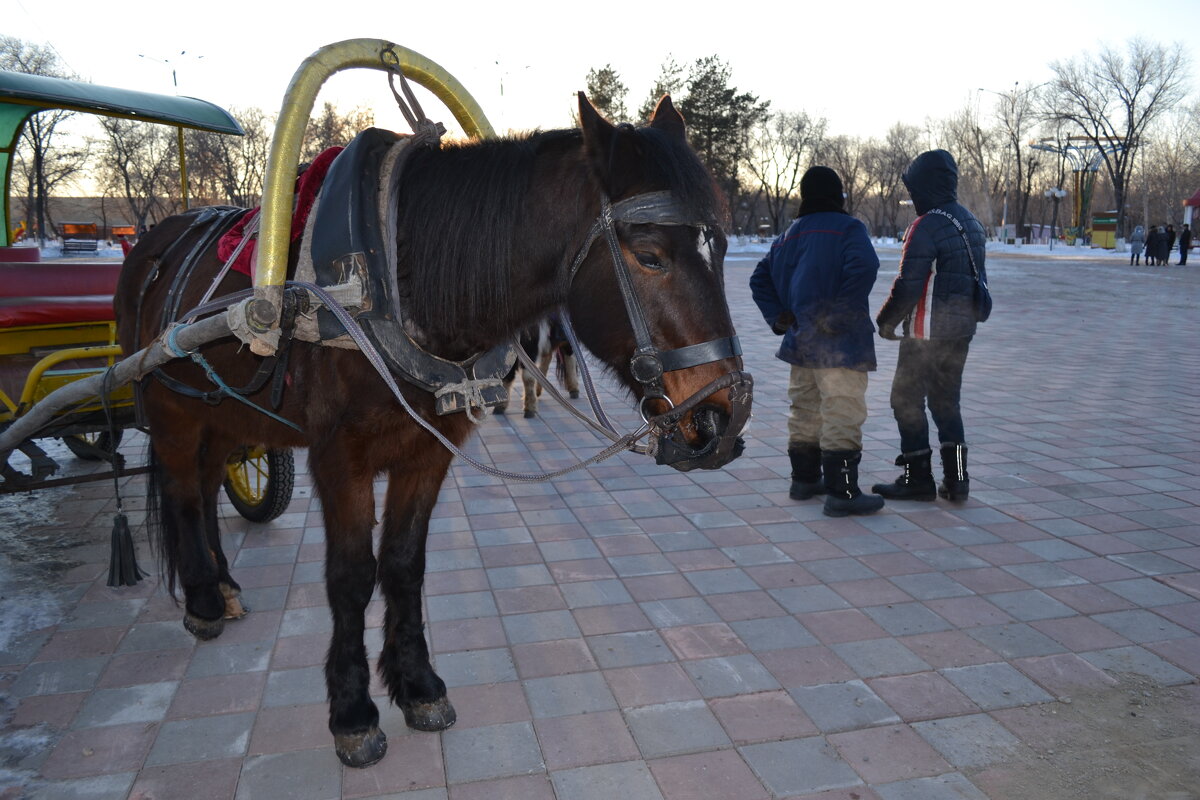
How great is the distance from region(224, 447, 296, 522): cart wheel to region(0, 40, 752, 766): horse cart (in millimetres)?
1394

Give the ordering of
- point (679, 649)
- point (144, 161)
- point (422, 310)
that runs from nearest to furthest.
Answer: point (422, 310) < point (679, 649) < point (144, 161)

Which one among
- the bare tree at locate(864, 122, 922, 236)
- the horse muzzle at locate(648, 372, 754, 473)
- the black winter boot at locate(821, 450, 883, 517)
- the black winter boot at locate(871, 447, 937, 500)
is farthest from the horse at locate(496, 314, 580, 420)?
the bare tree at locate(864, 122, 922, 236)

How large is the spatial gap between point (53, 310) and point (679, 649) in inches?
143

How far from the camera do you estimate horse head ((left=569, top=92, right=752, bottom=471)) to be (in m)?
2.13

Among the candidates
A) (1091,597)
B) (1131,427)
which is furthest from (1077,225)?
(1091,597)

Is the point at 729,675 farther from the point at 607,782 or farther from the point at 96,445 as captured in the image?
the point at 96,445

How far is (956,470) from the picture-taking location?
5359mm

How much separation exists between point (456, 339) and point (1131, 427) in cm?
693

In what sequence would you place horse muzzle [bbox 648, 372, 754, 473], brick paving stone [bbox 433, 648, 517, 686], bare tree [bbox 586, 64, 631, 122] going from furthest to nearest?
1. bare tree [bbox 586, 64, 631, 122]
2. brick paving stone [bbox 433, 648, 517, 686]
3. horse muzzle [bbox 648, 372, 754, 473]

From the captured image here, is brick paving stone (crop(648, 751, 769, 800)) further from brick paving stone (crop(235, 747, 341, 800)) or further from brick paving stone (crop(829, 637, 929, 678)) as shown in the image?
brick paving stone (crop(235, 747, 341, 800))

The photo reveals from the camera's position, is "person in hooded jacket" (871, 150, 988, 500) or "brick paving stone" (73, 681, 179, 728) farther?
"person in hooded jacket" (871, 150, 988, 500)

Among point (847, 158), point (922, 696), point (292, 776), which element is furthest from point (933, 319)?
point (847, 158)

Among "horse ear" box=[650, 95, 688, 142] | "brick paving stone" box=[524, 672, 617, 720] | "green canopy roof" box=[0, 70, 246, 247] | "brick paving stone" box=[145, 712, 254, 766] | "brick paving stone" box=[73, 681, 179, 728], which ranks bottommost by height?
"brick paving stone" box=[524, 672, 617, 720]

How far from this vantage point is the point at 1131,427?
7.30m
